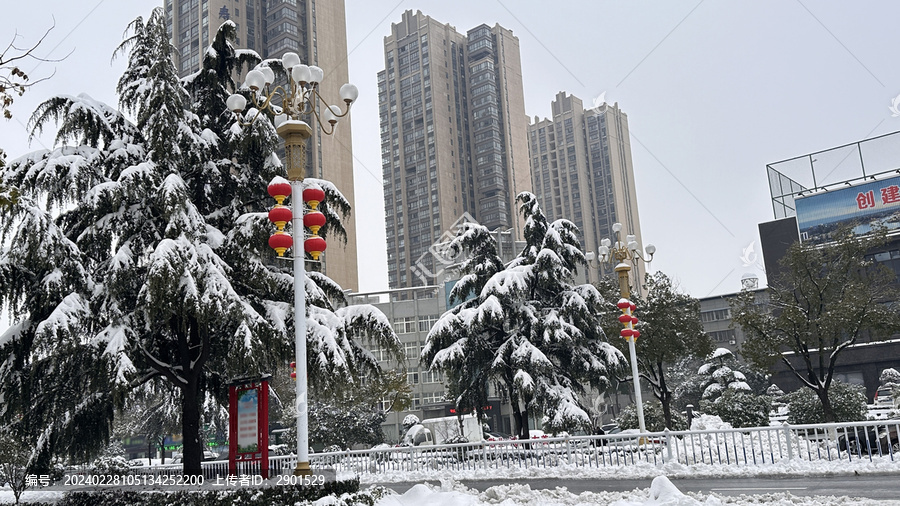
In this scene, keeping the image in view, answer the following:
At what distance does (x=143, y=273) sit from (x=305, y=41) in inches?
3082

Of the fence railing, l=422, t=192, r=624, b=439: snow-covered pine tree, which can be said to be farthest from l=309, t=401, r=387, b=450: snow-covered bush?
the fence railing

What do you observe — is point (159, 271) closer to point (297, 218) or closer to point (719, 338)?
point (297, 218)

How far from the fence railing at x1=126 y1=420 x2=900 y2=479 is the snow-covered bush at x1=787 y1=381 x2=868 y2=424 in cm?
1133

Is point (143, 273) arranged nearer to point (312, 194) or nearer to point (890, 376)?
point (312, 194)

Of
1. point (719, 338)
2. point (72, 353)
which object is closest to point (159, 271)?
point (72, 353)

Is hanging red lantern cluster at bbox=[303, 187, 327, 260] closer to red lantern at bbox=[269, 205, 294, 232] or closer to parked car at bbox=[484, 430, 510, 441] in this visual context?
red lantern at bbox=[269, 205, 294, 232]

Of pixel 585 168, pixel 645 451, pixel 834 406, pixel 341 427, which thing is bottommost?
pixel 645 451

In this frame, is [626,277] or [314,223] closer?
[314,223]

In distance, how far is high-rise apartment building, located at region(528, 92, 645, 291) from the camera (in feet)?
435

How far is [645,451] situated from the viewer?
695 inches

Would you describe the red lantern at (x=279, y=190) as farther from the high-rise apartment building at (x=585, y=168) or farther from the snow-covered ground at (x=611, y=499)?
the high-rise apartment building at (x=585, y=168)

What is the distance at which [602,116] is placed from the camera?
5364 inches

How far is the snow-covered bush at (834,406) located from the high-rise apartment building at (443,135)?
85978 millimetres

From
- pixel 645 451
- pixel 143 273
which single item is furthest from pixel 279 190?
pixel 645 451
